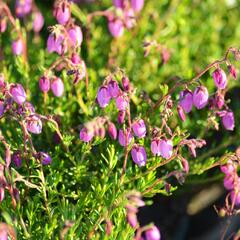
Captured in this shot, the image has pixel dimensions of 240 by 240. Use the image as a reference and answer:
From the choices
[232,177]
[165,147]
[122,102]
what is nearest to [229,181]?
[232,177]

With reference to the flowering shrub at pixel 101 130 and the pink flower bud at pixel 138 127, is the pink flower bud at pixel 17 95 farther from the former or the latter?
the pink flower bud at pixel 138 127

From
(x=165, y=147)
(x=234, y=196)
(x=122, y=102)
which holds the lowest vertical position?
(x=234, y=196)

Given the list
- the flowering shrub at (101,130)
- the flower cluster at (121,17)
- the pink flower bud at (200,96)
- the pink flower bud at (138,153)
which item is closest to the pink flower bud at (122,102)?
the flowering shrub at (101,130)

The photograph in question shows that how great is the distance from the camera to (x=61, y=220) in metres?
2.21

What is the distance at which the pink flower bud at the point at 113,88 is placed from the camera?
212 centimetres

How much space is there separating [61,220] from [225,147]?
1.09 metres

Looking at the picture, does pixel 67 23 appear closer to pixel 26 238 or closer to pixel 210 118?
pixel 210 118

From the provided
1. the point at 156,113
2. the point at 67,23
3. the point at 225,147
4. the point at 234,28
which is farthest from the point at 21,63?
the point at 234,28

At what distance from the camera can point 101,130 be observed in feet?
6.02

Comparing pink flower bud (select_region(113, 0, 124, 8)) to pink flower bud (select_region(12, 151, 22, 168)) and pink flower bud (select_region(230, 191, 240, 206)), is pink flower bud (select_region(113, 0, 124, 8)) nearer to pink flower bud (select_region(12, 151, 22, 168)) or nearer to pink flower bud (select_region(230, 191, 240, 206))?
pink flower bud (select_region(12, 151, 22, 168))

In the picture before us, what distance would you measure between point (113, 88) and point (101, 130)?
329 millimetres

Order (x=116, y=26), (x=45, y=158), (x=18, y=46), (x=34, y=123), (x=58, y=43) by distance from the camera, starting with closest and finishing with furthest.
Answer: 1. (x=34, y=123)
2. (x=45, y=158)
3. (x=58, y=43)
4. (x=18, y=46)
5. (x=116, y=26)

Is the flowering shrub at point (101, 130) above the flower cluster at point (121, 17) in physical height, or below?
below

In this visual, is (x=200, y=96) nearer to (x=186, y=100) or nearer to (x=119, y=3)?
(x=186, y=100)
